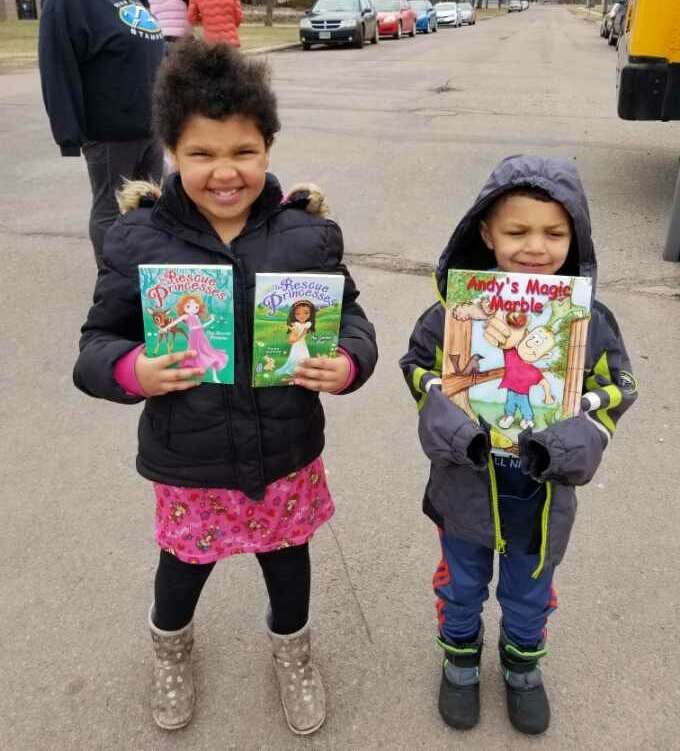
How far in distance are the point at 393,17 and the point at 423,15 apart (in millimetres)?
5313

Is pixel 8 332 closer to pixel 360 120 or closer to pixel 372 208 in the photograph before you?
pixel 372 208

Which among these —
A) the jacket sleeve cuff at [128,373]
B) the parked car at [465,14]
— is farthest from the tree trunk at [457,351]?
the parked car at [465,14]

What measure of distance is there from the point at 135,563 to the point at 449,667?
108 cm

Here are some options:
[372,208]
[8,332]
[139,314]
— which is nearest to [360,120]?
[372,208]

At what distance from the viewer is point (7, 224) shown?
5883mm

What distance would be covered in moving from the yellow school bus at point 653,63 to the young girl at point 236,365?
4284mm

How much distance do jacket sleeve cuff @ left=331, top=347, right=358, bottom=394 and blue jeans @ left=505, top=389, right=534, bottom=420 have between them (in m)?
0.34

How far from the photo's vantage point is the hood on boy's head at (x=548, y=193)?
1.66 m

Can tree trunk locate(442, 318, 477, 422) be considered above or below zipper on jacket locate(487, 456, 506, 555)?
above

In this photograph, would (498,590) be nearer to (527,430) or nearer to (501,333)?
(527,430)

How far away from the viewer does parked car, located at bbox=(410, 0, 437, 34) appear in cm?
2948

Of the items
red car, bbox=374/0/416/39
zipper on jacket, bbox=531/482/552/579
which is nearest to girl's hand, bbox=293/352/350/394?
zipper on jacket, bbox=531/482/552/579

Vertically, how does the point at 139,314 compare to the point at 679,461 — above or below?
above

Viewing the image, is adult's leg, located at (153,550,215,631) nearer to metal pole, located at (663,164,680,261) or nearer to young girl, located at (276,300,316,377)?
young girl, located at (276,300,316,377)
